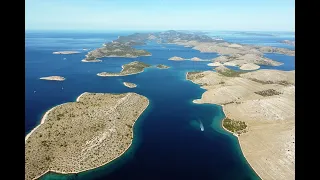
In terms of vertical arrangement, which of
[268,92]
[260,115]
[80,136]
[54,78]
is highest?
[54,78]

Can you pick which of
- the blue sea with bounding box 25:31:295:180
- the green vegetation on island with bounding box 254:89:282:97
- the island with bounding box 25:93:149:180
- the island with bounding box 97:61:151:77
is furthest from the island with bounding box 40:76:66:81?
the green vegetation on island with bounding box 254:89:282:97

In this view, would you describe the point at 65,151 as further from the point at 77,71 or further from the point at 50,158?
the point at 77,71

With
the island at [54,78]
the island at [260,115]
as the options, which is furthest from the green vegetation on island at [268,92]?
the island at [54,78]

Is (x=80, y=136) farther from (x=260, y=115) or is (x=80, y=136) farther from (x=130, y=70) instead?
(x=130, y=70)

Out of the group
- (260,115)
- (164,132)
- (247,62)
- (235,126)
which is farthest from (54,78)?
(247,62)

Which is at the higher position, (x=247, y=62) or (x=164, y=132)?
(x=247, y=62)
